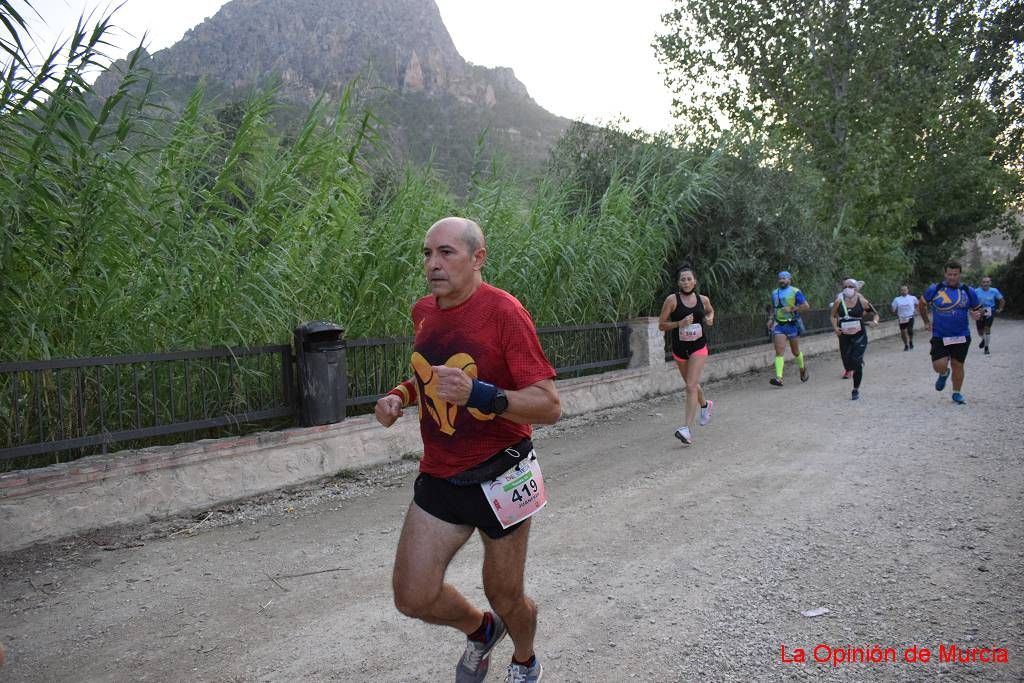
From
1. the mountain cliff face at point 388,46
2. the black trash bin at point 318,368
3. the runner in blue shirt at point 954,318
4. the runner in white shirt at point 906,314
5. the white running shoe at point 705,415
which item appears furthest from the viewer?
the mountain cliff face at point 388,46

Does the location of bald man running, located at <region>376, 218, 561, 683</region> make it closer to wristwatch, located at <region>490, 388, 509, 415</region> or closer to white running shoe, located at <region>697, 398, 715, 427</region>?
wristwatch, located at <region>490, 388, 509, 415</region>

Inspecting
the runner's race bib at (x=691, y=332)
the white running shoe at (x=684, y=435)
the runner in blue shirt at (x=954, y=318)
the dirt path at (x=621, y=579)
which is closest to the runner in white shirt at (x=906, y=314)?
the runner in blue shirt at (x=954, y=318)

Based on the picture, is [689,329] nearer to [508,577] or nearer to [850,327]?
[850,327]

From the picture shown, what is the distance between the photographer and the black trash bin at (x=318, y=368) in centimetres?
659

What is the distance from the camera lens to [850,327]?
11.9 m

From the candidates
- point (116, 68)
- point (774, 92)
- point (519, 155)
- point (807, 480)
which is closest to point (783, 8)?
point (774, 92)

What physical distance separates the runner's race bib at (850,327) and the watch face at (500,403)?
35.6 ft

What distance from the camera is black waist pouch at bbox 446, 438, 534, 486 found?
2.63 meters

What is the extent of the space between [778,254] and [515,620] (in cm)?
1335

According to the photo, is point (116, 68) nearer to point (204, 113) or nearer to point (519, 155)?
point (204, 113)

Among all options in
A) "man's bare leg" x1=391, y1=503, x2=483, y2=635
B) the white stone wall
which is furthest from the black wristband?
the white stone wall

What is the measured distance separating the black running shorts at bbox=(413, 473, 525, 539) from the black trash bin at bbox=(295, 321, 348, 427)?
161 inches

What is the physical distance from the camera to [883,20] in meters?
23.3

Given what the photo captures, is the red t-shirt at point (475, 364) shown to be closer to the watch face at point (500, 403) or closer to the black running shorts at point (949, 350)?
the watch face at point (500, 403)
